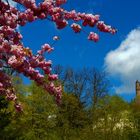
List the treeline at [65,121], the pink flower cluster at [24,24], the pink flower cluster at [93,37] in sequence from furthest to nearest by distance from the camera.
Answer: the treeline at [65,121], the pink flower cluster at [93,37], the pink flower cluster at [24,24]

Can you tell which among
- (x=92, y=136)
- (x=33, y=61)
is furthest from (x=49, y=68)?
(x=92, y=136)

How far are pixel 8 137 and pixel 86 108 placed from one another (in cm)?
3978

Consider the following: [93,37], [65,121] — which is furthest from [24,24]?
[65,121]

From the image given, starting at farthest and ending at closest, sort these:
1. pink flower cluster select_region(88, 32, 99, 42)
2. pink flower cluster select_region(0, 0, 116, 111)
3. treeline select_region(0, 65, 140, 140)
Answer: treeline select_region(0, 65, 140, 140) < pink flower cluster select_region(88, 32, 99, 42) < pink flower cluster select_region(0, 0, 116, 111)

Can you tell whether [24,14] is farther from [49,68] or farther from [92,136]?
[92,136]

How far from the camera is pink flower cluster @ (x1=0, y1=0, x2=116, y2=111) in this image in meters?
10.5

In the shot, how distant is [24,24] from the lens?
1162cm

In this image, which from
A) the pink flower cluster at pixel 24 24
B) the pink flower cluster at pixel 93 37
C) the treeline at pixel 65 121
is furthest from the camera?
the treeline at pixel 65 121

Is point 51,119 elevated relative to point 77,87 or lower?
lower

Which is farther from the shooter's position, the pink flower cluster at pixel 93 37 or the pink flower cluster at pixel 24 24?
the pink flower cluster at pixel 93 37

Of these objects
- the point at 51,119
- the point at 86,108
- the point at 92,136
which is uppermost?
the point at 86,108

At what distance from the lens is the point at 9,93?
1346 centimetres

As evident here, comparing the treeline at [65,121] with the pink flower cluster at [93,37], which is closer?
the pink flower cluster at [93,37]

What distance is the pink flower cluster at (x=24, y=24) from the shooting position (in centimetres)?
1052
